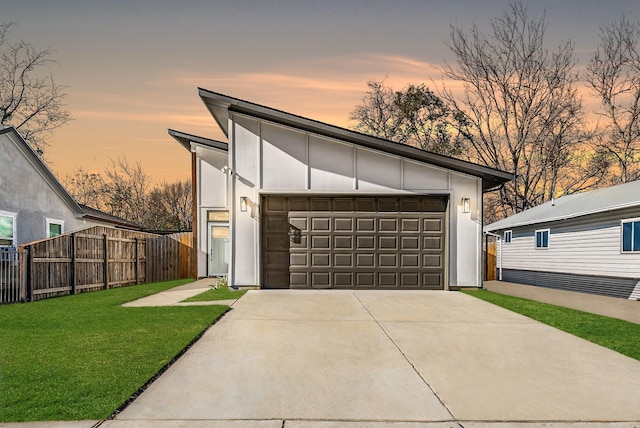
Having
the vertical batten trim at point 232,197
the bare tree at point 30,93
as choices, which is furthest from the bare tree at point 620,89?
the bare tree at point 30,93

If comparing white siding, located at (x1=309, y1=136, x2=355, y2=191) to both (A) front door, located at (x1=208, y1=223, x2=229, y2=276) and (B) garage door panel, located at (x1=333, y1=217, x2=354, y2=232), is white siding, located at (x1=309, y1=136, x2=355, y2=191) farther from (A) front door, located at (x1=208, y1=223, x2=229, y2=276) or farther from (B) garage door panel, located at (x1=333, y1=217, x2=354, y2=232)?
(A) front door, located at (x1=208, y1=223, x2=229, y2=276)

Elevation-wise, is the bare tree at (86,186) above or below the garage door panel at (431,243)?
above

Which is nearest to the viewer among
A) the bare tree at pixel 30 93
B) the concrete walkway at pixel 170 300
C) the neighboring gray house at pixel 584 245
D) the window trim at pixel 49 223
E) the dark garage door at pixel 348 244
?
the concrete walkway at pixel 170 300

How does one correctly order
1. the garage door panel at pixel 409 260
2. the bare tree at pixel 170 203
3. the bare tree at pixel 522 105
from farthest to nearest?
the bare tree at pixel 170 203
the bare tree at pixel 522 105
the garage door panel at pixel 409 260

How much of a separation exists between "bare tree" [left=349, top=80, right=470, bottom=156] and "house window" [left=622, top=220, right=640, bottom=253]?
589 inches

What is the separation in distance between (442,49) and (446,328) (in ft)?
78.0

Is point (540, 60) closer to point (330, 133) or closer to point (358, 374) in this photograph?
point (330, 133)

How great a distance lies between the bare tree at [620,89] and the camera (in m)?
23.9

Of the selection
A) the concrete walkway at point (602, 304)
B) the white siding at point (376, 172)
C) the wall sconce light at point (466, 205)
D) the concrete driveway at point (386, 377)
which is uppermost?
the white siding at point (376, 172)

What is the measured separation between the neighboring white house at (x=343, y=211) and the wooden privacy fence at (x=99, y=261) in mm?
4447

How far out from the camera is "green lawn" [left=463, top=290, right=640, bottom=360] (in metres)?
6.23

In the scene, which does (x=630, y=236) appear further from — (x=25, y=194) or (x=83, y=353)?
(x=25, y=194)

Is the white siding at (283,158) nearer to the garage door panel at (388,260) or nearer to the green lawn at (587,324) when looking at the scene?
the garage door panel at (388,260)

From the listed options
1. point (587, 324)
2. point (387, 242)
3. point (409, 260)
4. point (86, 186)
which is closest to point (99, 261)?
point (387, 242)
